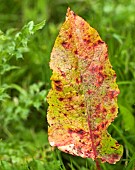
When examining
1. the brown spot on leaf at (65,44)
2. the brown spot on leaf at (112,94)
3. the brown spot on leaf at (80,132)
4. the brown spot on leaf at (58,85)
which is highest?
the brown spot on leaf at (65,44)

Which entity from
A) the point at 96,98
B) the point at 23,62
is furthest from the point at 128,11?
the point at 96,98

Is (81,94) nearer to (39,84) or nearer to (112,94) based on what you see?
(112,94)

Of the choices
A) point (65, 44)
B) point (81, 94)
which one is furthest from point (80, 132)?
point (65, 44)

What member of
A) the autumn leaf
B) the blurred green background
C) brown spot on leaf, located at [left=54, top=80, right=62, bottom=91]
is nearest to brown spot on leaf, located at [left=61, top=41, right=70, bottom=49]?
the autumn leaf

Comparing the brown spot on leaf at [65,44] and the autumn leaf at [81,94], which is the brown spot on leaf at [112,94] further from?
the brown spot on leaf at [65,44]

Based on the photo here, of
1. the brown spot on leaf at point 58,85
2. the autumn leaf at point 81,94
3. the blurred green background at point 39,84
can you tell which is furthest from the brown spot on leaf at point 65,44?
the blurred green background at point 39,84

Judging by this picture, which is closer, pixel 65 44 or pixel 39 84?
pixel 65 44
